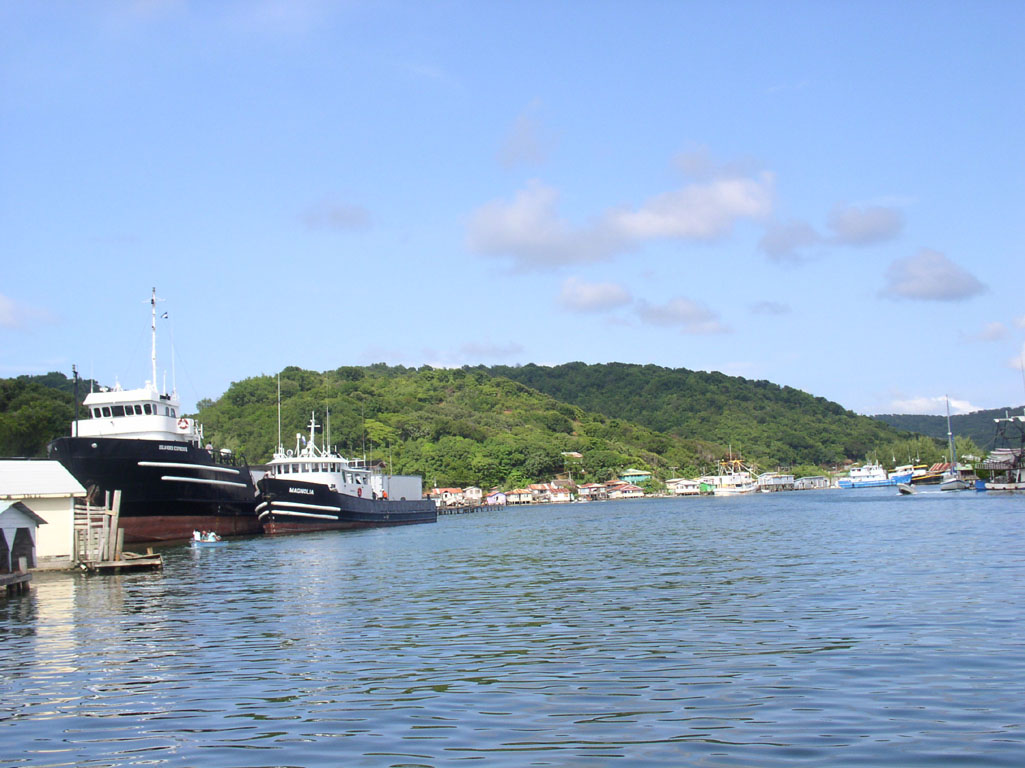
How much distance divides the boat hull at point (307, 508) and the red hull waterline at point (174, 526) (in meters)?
2.12

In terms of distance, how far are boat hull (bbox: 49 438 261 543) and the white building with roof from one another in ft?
40.9

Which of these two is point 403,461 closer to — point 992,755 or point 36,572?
point 36,572

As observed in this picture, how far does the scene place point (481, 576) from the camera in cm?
3416

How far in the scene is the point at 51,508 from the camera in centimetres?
3697

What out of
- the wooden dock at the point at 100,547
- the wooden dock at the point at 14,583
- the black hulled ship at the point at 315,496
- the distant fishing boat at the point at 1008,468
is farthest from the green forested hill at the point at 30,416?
the distant fishing boat at the point at 1008,468

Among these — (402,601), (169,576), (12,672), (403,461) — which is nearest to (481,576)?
(402,601)

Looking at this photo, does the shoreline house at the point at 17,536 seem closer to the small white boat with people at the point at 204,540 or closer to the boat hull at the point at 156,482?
the boat hull at the point at 156,482

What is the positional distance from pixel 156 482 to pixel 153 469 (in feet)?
3.13

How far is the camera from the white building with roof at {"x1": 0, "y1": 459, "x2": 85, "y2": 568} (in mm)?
36469

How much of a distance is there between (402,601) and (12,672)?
11.2 metres

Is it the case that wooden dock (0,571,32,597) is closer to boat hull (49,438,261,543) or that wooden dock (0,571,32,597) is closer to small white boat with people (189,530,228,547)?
boat hull (49,438,261,543)

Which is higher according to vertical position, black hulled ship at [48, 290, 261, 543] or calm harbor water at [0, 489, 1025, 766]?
black hulled ship at [48, 290, 261, 543]

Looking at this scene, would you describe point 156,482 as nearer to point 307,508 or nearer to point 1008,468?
point 307,508

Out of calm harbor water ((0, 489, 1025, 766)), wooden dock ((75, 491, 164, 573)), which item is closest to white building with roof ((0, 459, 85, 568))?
wooden dock ((75, 491, 164, 573))
